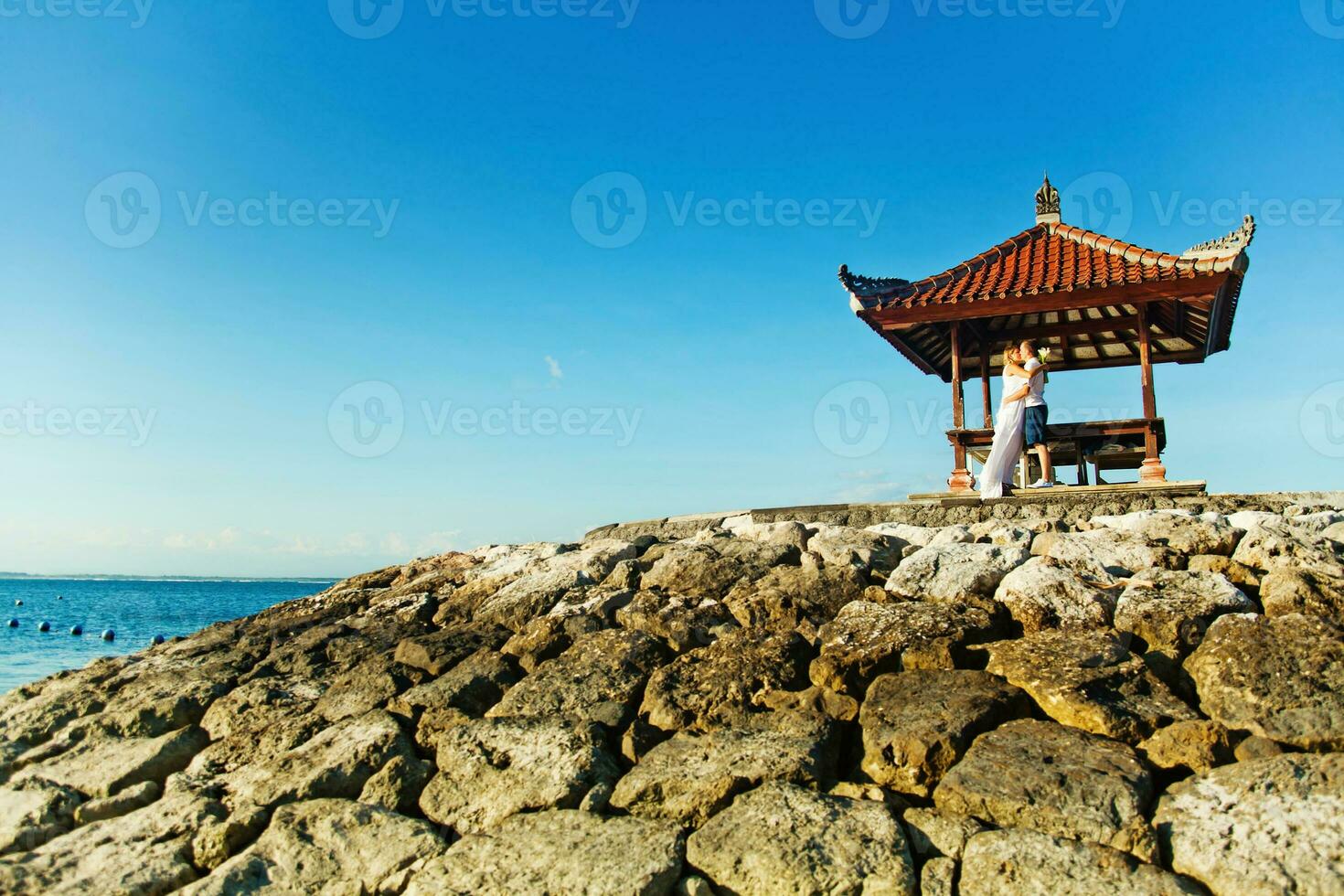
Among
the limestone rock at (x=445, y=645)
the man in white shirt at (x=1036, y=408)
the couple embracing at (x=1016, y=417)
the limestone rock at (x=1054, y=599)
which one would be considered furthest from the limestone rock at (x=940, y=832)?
the man in white shirt at (x=1036, y=408)

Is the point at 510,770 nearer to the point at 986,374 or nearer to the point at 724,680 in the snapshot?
the point at 724,680

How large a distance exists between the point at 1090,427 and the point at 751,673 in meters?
6.33

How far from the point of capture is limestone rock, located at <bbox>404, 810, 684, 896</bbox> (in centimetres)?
346

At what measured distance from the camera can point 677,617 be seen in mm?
5461

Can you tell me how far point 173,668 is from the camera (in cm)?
627

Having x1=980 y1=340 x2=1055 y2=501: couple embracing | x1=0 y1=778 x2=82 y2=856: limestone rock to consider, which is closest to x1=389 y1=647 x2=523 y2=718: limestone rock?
x1=0 y1=778 x2=82 y2=856: limestone rock

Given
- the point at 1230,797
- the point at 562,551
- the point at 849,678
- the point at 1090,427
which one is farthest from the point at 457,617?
the point at 1090,427

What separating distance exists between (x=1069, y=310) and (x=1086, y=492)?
11.5 feet

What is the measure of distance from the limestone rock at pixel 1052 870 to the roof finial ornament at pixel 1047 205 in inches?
389

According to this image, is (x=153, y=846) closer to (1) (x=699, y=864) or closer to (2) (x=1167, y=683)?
(1) (x=699, y=864)

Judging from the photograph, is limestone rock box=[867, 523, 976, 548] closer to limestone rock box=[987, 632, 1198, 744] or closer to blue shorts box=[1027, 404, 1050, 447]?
limestone rock box=[987, 632, 1198, 744]

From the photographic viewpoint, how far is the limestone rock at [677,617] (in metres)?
5.29

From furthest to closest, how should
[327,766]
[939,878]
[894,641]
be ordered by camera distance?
[894,641]
[327,766]
[939,878]

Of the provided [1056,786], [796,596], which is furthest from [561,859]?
[796,596]
